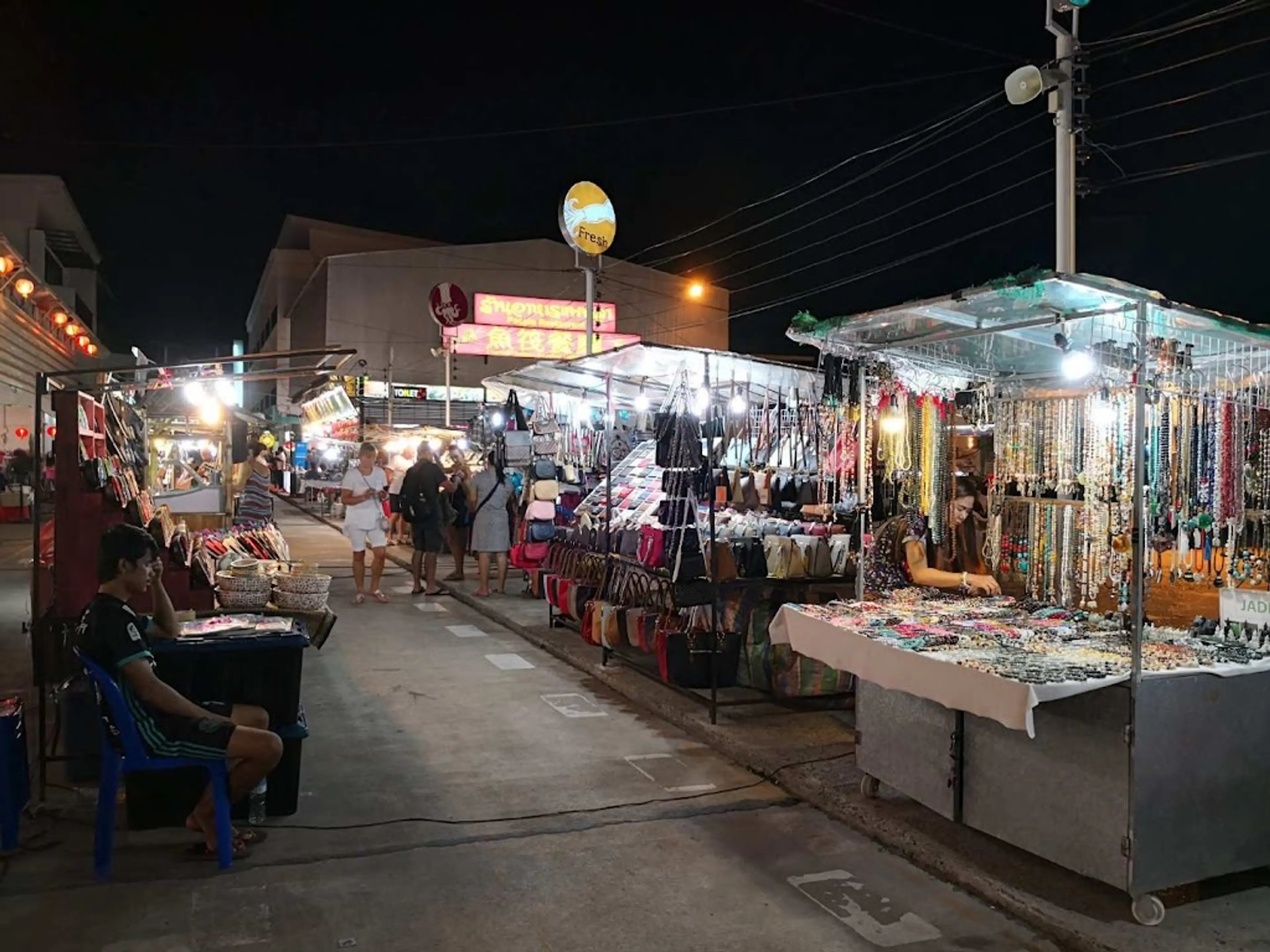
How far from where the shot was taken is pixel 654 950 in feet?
12.2

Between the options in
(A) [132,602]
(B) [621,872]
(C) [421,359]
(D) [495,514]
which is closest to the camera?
(B) [621,872]

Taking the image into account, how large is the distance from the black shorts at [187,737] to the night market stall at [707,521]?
348 cm

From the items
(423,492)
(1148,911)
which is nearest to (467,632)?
(423,492)

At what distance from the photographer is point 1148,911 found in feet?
12.5

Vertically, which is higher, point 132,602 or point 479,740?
point 132,602

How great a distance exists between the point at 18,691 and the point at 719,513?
588 centimetres

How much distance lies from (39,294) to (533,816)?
37.3 feet

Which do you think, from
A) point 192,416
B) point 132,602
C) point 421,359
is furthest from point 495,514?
point 421,359

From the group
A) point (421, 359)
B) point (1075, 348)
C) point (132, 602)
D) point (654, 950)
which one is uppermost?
point (421, 359)

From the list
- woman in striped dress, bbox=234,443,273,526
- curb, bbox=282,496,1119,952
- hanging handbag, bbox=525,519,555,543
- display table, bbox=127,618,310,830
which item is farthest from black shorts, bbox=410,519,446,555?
display table, bbox=127,618,310,830

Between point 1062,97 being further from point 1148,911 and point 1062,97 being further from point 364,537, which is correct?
point 364,537

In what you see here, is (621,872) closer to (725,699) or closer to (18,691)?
(725,699)

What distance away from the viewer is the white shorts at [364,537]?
39.1 ft

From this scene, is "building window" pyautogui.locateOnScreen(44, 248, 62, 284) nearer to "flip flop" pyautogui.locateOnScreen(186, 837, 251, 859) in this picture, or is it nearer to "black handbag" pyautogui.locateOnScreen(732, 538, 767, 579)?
"black handbag" pyautogui.locateOnScreen(732, 538, 767, 579)
